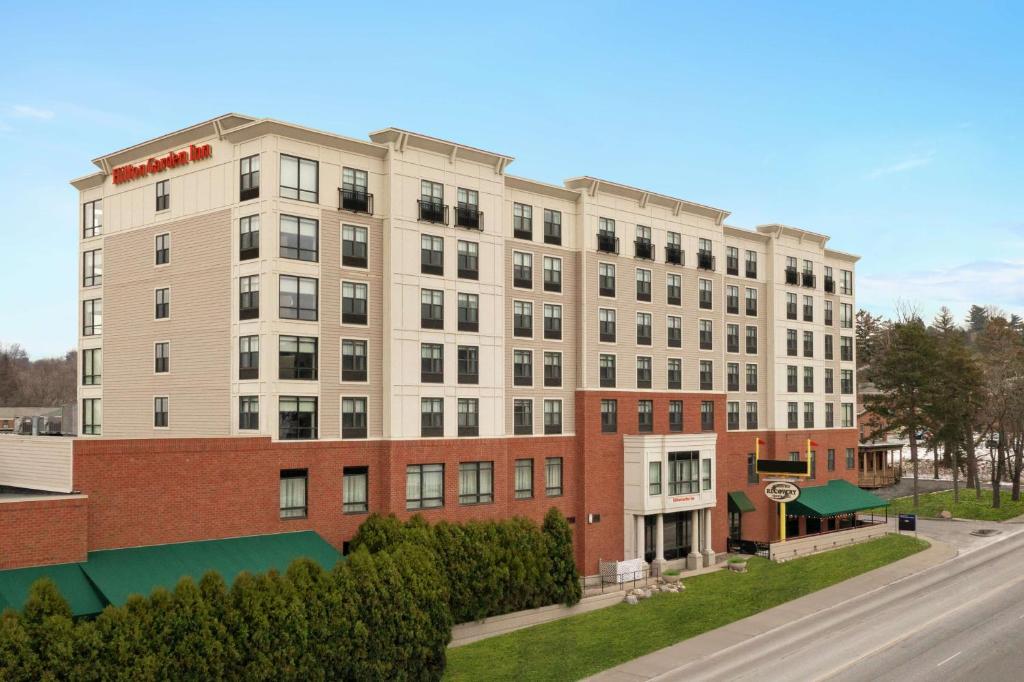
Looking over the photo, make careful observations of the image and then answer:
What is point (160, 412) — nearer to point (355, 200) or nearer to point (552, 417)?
point (355, 200)

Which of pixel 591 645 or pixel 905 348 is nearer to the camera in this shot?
pixel 591 645

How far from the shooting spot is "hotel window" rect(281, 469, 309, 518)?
4009 centimetres

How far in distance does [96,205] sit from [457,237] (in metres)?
19.5

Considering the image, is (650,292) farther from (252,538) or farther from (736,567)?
(252,538)

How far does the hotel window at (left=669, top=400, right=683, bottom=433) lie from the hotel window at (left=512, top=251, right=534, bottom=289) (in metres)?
13.6

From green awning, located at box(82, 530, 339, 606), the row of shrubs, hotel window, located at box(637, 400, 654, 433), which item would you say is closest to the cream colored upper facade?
hotel window, located at box(637, 400, 654, 433)

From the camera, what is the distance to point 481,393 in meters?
47.9

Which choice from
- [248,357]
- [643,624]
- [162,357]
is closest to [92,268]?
[162,357]

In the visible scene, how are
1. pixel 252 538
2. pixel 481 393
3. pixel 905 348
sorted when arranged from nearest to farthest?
pixel 252 538
pixel 481 393
pixel 905 348

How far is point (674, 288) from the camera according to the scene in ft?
196

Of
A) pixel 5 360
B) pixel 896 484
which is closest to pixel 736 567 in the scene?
pixel 896 484

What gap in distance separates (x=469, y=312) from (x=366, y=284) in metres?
5.98

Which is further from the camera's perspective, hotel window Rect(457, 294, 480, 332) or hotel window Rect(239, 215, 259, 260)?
hotel window Rect(457, 294, 480, 332)

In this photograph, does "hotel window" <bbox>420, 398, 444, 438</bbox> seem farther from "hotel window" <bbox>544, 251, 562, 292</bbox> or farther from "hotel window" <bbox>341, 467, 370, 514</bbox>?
"hotel window" <bbox>544, 251, 562, 292</bbox>
